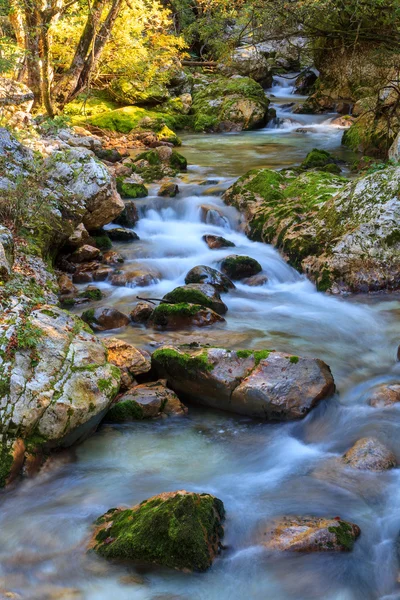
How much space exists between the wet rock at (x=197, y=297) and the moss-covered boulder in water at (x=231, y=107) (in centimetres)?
1410

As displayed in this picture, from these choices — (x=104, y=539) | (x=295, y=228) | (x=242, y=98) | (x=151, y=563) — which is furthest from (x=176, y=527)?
(x=242, y=98)

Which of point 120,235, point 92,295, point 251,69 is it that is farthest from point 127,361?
point 251,69

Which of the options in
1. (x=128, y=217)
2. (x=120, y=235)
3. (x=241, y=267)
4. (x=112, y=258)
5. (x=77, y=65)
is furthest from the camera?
(x=77, y=65)

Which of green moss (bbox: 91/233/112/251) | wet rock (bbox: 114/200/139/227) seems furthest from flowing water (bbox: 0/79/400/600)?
wet rock (bbox: 114/200/139/227)

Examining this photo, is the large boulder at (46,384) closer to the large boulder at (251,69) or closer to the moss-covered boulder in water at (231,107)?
the moss-covered boulder in water at (231,107)

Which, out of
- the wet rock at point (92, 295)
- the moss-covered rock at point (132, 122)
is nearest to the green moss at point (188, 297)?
the wet rock at point (92, 295)

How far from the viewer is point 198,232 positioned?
11055 mm

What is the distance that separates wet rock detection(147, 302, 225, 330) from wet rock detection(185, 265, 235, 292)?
3.91 feet

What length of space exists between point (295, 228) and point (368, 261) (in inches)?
65.3

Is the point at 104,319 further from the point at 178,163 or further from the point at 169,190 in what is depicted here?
the point at 178,163

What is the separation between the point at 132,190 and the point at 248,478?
8586mm

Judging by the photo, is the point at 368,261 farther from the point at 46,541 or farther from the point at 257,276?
the point at 46,541

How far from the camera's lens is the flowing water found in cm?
372

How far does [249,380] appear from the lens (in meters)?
5.61
